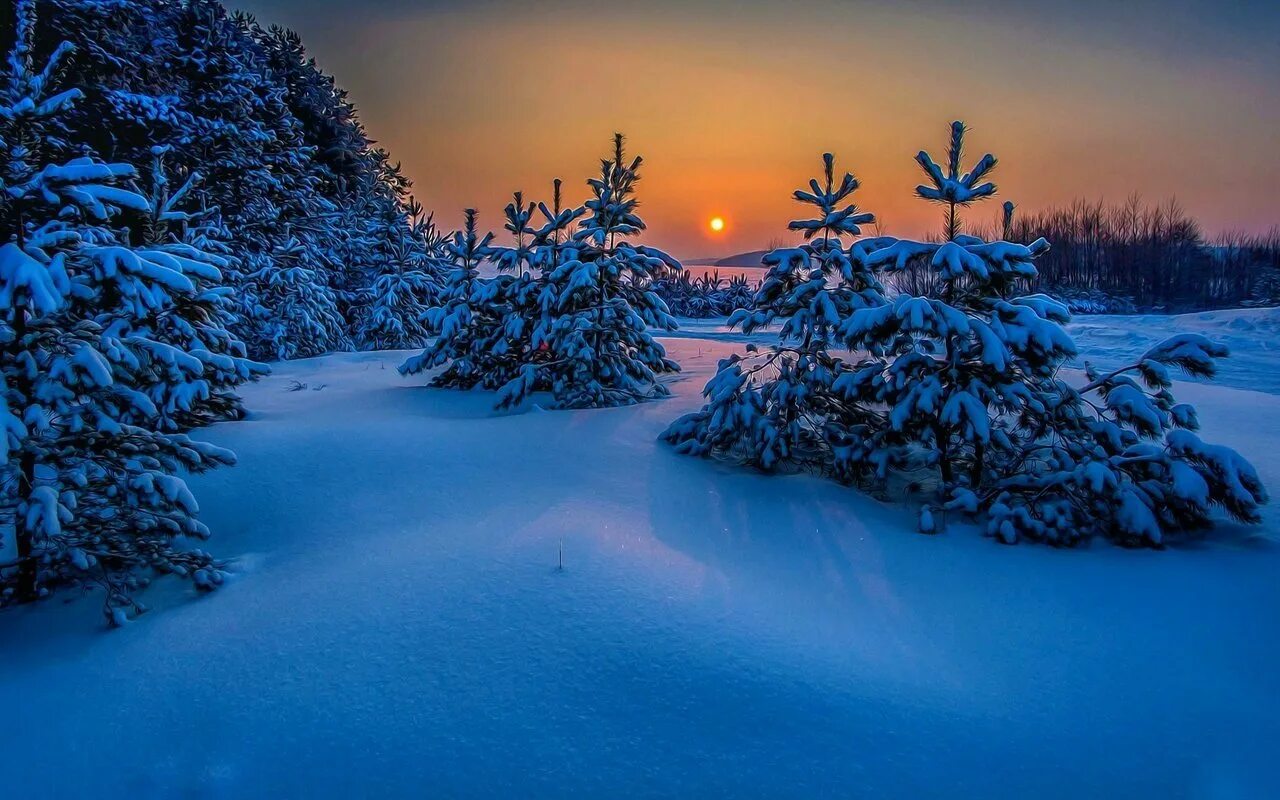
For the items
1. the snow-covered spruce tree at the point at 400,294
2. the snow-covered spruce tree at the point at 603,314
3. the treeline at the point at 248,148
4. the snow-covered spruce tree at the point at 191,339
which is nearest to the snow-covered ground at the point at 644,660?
the snow-covered spruce tree at the point at 191,339

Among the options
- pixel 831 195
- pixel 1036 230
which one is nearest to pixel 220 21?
pixel 831 195

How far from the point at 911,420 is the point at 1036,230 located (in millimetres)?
36780

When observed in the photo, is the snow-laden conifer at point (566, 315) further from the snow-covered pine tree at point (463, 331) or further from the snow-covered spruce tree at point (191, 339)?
the snow-covered spruce tree at point (191, 339)

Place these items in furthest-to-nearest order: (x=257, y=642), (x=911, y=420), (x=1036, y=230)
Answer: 1. (x=1036, y=230)
2. (x=911, y=420)
3. (x=257, y=642)

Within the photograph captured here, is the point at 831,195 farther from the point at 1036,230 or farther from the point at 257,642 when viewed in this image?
the point at 1036,230

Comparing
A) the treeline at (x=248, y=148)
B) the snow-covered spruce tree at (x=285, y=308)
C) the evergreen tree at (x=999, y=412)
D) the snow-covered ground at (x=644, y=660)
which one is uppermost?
the treeline at (x=248, y=148)

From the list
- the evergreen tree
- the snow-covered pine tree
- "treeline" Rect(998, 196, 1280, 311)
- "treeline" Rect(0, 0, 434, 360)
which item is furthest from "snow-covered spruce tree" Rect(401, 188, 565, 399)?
"treeline" Rect(998, 196, 1280, 311)

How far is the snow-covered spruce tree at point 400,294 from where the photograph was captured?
1845cm

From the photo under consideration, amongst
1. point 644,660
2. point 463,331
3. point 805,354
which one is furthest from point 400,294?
point 644,660

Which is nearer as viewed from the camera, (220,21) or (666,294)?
(220,21)

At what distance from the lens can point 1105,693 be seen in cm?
294

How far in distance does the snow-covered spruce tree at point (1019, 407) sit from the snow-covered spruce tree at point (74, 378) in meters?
4.45

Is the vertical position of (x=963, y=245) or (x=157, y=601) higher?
(x=963, y=245)

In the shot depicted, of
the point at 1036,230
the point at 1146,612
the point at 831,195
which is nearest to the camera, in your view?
the point at 1146,612
